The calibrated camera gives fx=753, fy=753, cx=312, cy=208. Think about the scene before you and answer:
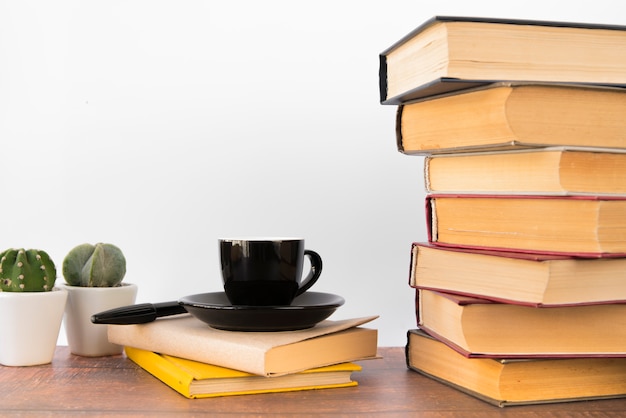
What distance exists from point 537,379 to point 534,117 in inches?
12.5

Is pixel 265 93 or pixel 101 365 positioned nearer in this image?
pixel 101 365

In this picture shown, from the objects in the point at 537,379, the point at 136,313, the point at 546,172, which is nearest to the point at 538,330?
the point at 537,379

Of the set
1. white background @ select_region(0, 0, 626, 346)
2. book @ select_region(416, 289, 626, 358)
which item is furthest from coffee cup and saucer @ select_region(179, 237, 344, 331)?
white background @ select_region(0, 0, 626, 346)

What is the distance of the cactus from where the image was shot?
1.08 metres

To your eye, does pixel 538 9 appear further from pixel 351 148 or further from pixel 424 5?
pixel 351 148

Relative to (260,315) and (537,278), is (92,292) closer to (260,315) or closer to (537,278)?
(260,315)

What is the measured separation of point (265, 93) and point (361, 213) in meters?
0.29

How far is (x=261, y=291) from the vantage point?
105 cm

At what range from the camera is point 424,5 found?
4.67 feet

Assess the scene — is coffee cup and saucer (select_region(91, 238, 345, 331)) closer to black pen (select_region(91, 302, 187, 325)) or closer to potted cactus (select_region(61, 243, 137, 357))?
black pen (select_region(91, 302, 187, 325))

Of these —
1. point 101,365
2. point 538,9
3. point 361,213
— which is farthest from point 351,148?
point 101,365

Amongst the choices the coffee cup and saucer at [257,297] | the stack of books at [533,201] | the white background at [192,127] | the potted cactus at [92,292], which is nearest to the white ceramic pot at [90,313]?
the potted cactus at [92,292]

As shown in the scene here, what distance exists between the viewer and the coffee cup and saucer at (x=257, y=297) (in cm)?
100

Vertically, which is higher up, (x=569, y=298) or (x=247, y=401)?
(x=569, y=298)
